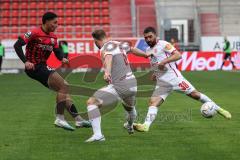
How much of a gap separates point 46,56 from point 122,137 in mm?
2099

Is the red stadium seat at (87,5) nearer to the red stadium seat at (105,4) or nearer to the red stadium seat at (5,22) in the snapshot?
the red stadium seat at (105,4)

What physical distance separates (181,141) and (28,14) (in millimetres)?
32131

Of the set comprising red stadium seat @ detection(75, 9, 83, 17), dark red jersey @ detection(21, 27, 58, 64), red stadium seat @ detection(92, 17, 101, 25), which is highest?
dark red jersey @ detection(21, 27, 58, 64)

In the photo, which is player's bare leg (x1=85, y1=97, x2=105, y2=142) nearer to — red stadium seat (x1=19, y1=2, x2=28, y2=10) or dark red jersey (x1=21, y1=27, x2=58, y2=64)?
dark red jersey (x1=21, y1=27, x2=58, y2=64)

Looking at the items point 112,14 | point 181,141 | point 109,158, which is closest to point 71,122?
point 181,141

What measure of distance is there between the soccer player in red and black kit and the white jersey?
61.0 inches

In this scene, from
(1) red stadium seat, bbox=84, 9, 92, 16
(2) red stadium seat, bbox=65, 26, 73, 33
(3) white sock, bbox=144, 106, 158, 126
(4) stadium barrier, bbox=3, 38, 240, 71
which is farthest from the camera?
(1) red stadium seat, bbox=84, 9, 92, 16

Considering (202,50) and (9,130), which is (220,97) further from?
(202,50)

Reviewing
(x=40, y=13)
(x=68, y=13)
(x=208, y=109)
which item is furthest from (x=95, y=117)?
(x=40, y=13)

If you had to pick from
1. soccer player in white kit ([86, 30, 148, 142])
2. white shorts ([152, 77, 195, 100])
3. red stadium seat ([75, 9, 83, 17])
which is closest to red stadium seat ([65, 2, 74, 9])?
red stadium seat ([75, 9, 83, 17])

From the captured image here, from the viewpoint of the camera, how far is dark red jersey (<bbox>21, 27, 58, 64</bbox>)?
36.1 feet

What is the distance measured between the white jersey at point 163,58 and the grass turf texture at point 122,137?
37.9 inches

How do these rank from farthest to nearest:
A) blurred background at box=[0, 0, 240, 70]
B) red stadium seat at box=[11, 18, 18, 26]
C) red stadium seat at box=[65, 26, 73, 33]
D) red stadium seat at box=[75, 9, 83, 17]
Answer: red stadium seat at box=[75, 9, 83, 17] → red stadium seat at box=[11, 18, 18, 26] → red stadium seat at box=[65, 26, 73, 33] → blurred background at box=[0, 0, 240, 70]

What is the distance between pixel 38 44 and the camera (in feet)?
36.3
